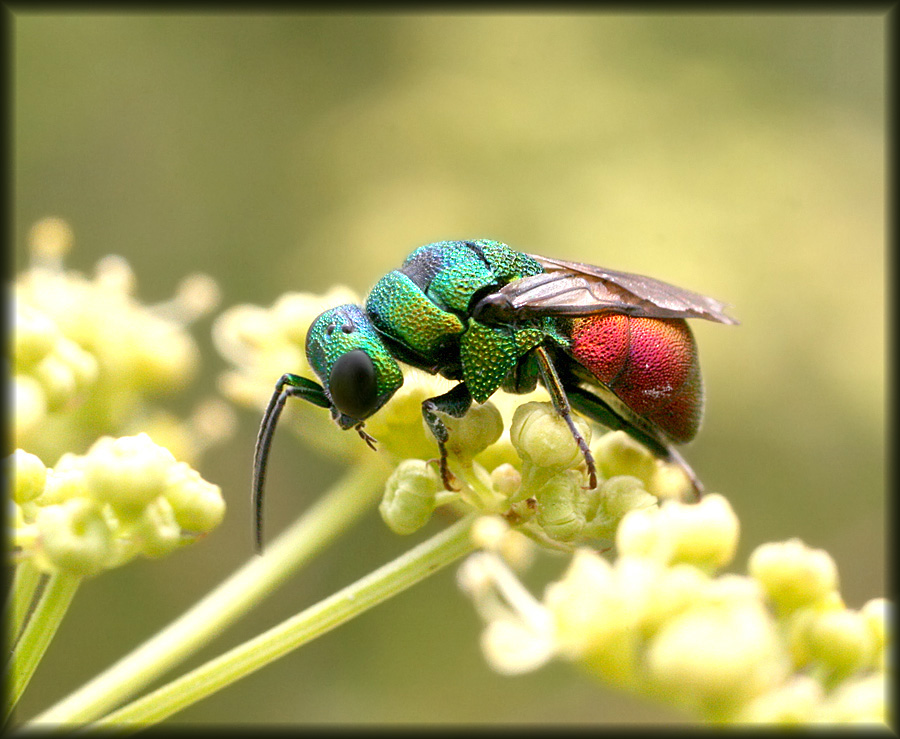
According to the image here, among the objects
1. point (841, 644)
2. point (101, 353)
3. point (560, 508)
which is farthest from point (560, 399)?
point (101, 353)

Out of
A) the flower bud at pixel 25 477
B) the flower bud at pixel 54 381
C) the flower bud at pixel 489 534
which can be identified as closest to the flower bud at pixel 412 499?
the flower bud at pixel 489 534

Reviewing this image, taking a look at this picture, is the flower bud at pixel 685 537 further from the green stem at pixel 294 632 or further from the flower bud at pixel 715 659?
the green stem at pixel 294 632

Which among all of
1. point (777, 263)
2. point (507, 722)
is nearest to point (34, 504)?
point (507, 722)

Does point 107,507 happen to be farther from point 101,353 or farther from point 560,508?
point 101,353

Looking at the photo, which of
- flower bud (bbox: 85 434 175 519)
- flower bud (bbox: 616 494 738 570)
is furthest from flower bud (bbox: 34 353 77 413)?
flower bud (bbox: 616 494 738 570)

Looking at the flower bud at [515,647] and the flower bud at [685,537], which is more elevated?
the flower bud at [685,537]

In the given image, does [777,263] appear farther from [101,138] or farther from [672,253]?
[101,138]
